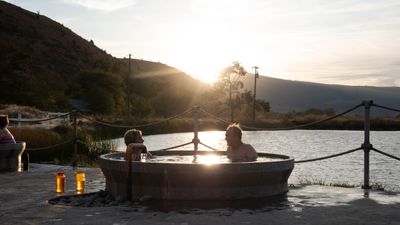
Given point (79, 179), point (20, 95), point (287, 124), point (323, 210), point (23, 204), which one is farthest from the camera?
point (287, 124)

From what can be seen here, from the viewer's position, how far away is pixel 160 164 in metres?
→ 8.34

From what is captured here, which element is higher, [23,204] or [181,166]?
[181,166]

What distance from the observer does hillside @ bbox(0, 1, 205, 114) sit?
216 feet

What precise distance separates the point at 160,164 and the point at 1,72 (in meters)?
62.2

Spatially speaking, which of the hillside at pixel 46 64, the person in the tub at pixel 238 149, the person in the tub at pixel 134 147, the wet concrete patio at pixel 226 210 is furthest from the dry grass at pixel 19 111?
the person in the tub at pixel 134 147

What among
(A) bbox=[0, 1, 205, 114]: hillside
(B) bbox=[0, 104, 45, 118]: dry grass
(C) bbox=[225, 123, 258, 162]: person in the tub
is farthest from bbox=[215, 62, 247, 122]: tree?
(C) bbox=[225, 123, 258, 162]: person in the tub

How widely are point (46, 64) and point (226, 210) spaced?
335ft

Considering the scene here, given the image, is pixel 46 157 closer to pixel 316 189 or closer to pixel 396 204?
pixel 316 189

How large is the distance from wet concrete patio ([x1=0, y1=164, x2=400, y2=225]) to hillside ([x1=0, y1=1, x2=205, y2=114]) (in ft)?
180

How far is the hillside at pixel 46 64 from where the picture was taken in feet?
216

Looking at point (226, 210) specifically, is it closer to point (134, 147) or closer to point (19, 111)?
point (134, 147)

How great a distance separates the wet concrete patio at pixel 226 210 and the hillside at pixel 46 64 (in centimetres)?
5493

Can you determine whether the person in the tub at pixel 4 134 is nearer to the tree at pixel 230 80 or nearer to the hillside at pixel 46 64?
the hillside at pixel 46 64

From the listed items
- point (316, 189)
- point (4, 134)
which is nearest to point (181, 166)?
point (316, 189)
